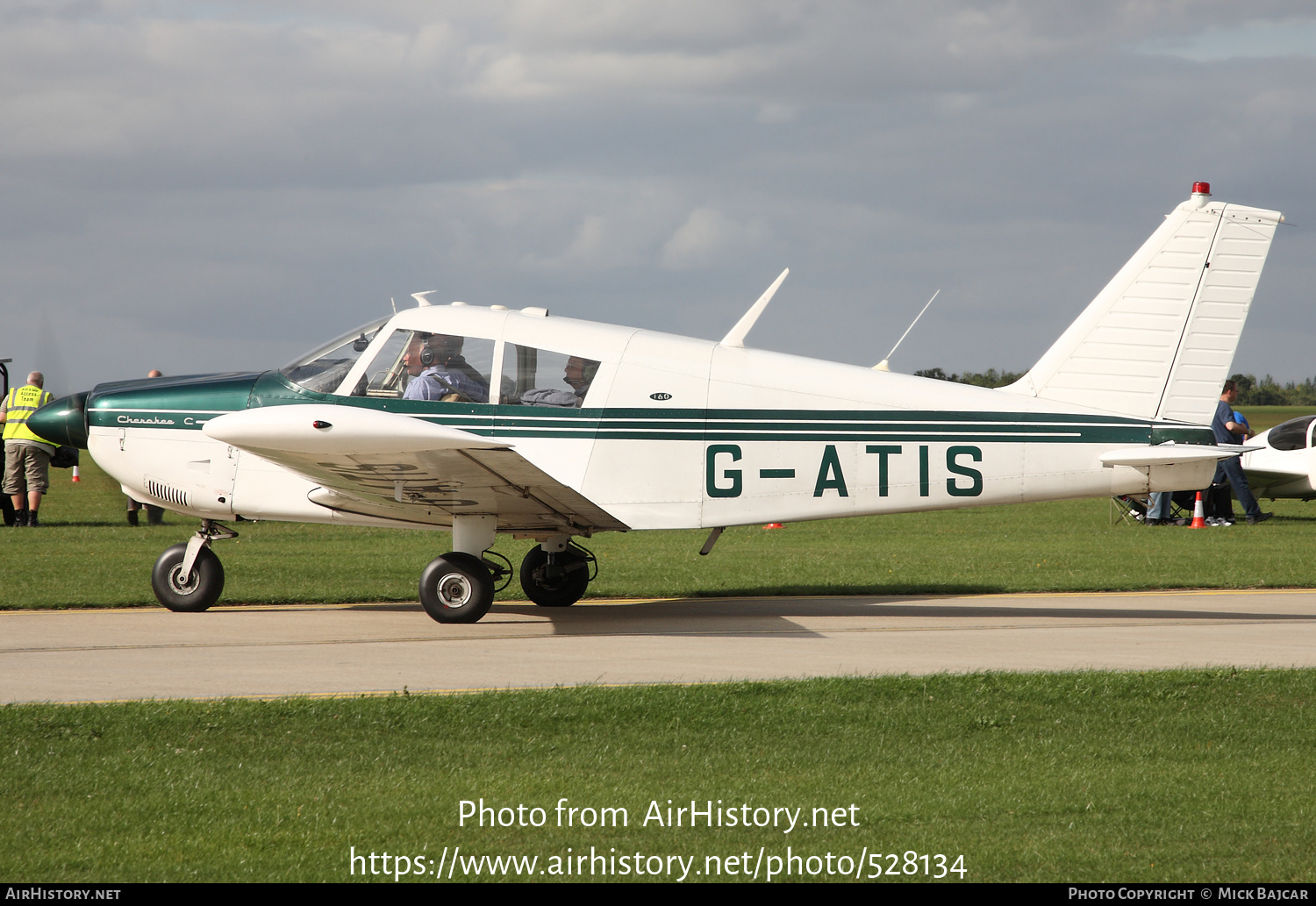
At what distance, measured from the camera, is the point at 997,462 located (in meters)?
9.91

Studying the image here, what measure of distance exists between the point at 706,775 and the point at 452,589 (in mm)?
4732

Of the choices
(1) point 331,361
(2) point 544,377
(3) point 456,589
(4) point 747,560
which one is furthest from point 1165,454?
(1) point 331,361

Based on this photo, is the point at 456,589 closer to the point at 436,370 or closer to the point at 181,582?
the point at 436,370

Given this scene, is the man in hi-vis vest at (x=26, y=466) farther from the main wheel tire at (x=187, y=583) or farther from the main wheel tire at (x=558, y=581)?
the main wheel tire at (x=558, y=581)

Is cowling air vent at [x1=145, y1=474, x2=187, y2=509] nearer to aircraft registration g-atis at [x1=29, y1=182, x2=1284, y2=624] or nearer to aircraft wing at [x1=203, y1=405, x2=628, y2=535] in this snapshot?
aircraft registration g-atis at [x1=29, y1=182, x2=1284, y2=624]

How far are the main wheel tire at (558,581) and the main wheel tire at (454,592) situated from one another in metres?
1.50

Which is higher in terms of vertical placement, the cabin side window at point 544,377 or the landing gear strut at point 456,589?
the cabin side window at point 544,377

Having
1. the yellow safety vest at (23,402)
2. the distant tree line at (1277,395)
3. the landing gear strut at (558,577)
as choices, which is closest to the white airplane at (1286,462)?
the landing gear strut at (558,577)

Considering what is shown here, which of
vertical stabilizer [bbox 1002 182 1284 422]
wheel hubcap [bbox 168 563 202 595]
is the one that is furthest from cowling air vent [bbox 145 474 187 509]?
vertical stabilizer [bbox 1002 182 1284 422]

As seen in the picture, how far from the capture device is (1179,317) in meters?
9.84

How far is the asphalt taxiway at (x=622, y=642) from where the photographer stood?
7484 millimetres
